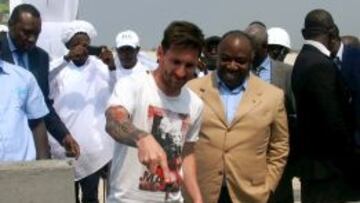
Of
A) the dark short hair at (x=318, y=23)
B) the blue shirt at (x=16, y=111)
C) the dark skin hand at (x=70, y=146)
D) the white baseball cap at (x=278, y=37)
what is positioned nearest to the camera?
the blue shirt at (x=16, y=111)

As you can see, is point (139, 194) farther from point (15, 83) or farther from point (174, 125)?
point (15, 83)

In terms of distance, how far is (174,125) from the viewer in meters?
3.86

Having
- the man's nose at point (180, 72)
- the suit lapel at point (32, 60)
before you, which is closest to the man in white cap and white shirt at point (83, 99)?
the suit lapel at point (32, 60)

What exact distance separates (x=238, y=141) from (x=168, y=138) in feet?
3.60

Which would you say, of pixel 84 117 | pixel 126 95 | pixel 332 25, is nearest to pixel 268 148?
pixel 332 25

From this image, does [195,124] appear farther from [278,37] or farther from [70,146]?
[278,37]

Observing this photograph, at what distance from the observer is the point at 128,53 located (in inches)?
312

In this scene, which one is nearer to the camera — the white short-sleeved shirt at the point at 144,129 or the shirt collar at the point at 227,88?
the white short-sleeved shirt at the point at 144,129

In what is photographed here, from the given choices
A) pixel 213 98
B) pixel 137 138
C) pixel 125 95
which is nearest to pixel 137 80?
pixel 125 95

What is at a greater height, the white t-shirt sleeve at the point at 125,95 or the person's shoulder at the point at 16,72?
the white t-shirt sleeve at the point at 125,95

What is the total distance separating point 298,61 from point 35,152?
177 centimetres

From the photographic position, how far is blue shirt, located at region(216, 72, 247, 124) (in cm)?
493

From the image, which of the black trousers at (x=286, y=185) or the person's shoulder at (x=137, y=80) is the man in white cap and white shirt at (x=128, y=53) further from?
the person's shoulder at (x=137, y=80)

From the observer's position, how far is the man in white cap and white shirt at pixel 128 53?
7825 mm
